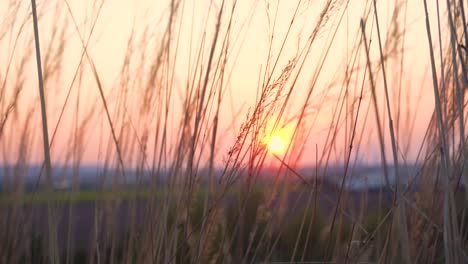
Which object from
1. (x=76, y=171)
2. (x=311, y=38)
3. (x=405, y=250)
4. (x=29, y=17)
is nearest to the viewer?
(x=405, y=250)

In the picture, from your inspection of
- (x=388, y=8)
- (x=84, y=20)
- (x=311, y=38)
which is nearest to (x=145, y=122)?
(x=84, y=20)

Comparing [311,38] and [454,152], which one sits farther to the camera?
[454,152]

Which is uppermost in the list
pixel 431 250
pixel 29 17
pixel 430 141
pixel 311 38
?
pixel 29 17

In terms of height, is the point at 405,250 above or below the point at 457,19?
below

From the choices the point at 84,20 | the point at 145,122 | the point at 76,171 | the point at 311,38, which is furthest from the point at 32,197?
the point at 311,38

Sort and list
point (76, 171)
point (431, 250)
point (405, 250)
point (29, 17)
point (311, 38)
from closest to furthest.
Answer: point (405, 250), point (311, 38), point (431, 250), point (29, 17), point (76, 171)

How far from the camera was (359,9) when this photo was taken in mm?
1484

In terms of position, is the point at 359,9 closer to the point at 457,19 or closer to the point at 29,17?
the point at 457,19

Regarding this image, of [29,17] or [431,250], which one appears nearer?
[431,250]

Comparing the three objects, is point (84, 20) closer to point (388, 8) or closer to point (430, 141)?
point (388, 8)

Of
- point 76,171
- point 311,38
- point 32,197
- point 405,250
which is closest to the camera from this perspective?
point 405,250

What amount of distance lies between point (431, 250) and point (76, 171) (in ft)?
3.01

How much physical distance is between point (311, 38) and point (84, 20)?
1.92 ft

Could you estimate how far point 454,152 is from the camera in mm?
1385
